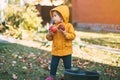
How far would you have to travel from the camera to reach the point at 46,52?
953 cm

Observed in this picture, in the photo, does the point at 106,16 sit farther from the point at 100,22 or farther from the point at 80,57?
the point at 80,57

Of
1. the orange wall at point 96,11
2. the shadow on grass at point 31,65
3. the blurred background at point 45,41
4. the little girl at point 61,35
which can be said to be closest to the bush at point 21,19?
the blurred background at point 45,41

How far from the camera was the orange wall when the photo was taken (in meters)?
19.2

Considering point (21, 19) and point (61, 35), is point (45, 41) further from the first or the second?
point (61, 35)

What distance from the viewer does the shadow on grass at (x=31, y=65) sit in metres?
6.65

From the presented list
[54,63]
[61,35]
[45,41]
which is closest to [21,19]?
[45,41]

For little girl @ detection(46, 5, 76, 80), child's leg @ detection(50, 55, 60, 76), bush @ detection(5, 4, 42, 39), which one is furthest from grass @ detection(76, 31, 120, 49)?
little girl @ detection(46, 5, 76, 80)

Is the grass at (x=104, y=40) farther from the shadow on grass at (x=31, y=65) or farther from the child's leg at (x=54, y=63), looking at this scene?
the child's leg at (x=54, y=63)

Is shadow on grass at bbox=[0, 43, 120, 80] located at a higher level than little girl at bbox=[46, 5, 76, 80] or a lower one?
lower

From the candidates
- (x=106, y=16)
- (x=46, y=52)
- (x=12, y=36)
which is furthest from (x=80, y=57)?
(x=106, y=16)

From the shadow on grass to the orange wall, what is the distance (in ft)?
33.3

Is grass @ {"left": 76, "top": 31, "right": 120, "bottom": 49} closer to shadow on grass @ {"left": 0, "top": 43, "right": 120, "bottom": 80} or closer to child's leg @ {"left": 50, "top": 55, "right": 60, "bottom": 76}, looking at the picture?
shadow on grass @ {"left": 0, "top": 43, "right": 120, "bottom": 80}

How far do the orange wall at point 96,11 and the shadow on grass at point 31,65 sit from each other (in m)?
10.1

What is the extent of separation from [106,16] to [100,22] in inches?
22.7
